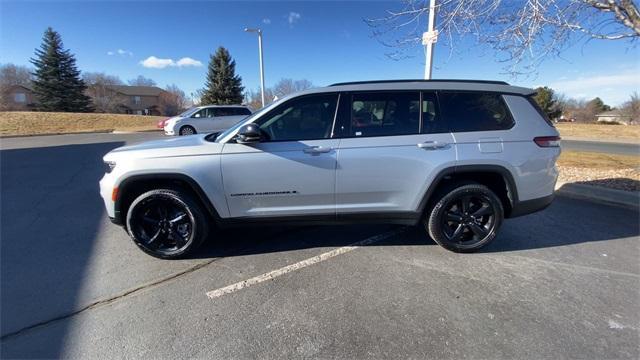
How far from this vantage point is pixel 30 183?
6.98 meters

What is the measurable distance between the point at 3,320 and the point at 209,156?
6.84 feet

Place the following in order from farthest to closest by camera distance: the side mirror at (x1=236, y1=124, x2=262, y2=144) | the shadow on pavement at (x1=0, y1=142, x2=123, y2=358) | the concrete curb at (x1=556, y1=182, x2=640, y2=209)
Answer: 1. the concrete curb at (x1=556, y1=182, x2=640, y2=209)
2. the side mirror at (x1=236, y1=124, x2=262, y2=144)
3. the shadow on pavement at (x1=0, y1=142, x2=123, y2=358)

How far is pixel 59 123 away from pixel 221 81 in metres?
18.3

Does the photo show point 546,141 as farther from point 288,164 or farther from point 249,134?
point 249,134

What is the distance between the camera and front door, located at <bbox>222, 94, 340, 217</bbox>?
3.16 metres

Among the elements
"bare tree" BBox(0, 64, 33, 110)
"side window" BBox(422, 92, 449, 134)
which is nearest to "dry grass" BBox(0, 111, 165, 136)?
"side window" BBox(422, 92, 449, 134)

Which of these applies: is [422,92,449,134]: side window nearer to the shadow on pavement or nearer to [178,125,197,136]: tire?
the shadow on pavement

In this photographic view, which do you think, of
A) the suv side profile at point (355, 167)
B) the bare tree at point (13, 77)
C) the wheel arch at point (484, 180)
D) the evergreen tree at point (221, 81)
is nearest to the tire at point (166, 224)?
the suv side profile at point (355, 167)

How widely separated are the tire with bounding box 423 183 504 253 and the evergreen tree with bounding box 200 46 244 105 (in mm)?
41282

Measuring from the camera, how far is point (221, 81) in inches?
1604

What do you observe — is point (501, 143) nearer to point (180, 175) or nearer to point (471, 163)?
point (471, 163)

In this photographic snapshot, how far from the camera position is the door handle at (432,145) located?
323 cm

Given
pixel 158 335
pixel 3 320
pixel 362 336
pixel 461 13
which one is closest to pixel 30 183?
pixel 3 320

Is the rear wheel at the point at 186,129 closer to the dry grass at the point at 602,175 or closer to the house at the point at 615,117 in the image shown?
the dry grass at the point at 602,175
